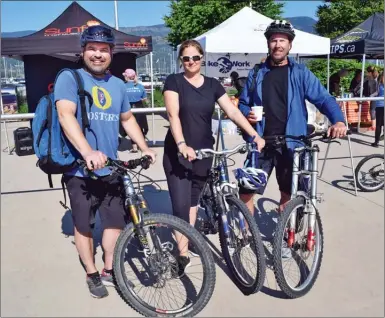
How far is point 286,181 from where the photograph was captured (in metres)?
3.38

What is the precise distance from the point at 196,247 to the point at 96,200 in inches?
31.6

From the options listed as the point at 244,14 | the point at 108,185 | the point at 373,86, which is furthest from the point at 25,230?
the point at 373,86

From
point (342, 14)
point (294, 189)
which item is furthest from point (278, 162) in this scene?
point (342, 14)

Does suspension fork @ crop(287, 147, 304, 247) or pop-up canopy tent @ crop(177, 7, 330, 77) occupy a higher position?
pop-up canopy tent @ crop(177, 7, 330, 77)

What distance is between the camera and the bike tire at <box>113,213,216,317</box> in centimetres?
260

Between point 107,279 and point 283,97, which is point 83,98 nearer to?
point 107,279

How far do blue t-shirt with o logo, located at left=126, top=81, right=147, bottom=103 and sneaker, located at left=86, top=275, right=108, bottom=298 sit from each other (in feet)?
18.4

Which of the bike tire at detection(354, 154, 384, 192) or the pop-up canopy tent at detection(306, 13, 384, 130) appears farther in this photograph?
the pop-up canopy tent at detection(306, 13, 384, 130)

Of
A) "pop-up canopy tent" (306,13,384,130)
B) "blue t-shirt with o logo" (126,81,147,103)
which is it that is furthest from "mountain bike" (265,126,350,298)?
"pop-up canopy tent" (306,13,384,130)

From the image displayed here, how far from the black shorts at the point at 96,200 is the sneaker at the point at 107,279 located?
0.42 metres

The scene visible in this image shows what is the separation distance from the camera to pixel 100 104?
8.74 feet

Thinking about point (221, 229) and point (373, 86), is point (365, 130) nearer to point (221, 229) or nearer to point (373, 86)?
point (373, 86)

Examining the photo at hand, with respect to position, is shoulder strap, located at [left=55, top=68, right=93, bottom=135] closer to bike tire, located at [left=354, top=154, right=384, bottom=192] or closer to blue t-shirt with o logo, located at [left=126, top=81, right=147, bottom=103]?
bike tire, located at [left=354, top=154, right=384, bottom=192]

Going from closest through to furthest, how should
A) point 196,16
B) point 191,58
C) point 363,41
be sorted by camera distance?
point 191,58 → point 363,41 → point 196,16
